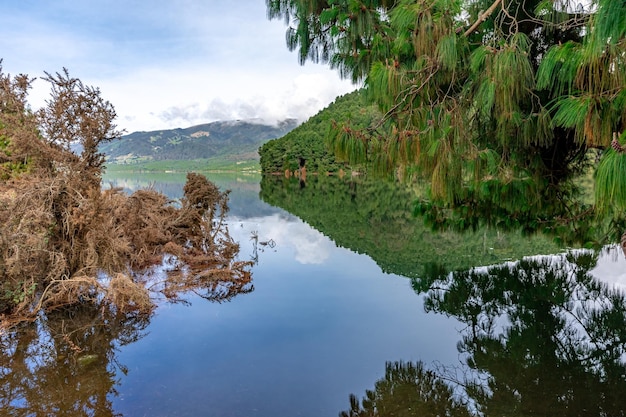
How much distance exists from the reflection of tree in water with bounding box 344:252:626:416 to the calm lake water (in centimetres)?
2

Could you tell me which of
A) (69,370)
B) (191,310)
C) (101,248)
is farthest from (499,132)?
(101,248)

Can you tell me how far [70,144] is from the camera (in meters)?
7.46

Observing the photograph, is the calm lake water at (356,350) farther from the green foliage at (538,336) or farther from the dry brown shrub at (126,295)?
the dry brown shrub at (126,295)

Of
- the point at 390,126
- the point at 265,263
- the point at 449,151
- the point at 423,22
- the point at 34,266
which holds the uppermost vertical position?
the point at 423,22

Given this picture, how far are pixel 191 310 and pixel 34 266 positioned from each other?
243 centimetres

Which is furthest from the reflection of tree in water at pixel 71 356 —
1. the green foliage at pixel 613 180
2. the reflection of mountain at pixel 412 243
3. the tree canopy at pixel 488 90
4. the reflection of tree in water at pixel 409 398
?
the reflection of mountain at pixel 412 243

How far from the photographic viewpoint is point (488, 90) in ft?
14.8

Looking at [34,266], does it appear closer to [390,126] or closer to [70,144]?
[70,144]

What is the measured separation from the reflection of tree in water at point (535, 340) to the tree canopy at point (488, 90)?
1.62 meters

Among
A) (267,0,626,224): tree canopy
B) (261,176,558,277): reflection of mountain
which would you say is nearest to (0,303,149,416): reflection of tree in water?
(267,0,626,224): tree canopy

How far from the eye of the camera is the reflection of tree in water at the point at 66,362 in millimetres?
4184

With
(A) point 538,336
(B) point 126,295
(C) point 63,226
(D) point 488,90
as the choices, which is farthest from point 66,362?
(A) point 538,336

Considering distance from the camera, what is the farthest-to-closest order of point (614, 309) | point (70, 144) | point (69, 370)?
point (70, 144), point (614, 309), point (69, 370)

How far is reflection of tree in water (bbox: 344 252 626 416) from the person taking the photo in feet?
14.4
